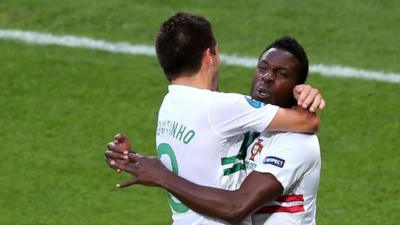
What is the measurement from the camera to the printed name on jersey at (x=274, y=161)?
205 inches

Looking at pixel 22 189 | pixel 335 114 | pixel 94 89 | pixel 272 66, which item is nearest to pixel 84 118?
pixel 94 89

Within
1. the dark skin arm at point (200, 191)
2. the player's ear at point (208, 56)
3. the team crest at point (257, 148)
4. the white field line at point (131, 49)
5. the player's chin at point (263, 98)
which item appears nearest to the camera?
the dark skin arm at point (200, 191)

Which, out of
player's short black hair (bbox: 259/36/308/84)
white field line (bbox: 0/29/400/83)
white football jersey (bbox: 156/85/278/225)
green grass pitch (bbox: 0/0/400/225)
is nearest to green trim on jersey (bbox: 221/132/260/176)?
white football jersey (bbox: 156/85/278/225)

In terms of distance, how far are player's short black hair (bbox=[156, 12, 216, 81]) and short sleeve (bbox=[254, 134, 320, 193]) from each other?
48 centimetres

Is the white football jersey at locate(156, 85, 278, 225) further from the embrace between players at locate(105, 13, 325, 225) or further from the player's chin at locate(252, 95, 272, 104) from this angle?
the player's chin at locate(252, 95, 272, 104)

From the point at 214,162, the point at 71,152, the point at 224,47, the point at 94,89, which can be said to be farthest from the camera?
the point at 224,47

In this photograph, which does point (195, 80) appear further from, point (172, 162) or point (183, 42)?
point (172, 162)

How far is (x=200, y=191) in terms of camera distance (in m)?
5.08

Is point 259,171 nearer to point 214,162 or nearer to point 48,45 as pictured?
point 214,162

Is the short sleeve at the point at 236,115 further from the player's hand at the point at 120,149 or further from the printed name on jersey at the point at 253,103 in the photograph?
the player's hand at the point at 120,149

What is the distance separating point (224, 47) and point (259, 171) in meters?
5.94

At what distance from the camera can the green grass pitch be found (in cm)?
852

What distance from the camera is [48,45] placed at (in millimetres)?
11219

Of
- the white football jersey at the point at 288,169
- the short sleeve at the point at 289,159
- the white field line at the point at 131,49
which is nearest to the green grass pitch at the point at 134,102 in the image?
the white field line at the point at 131,49
